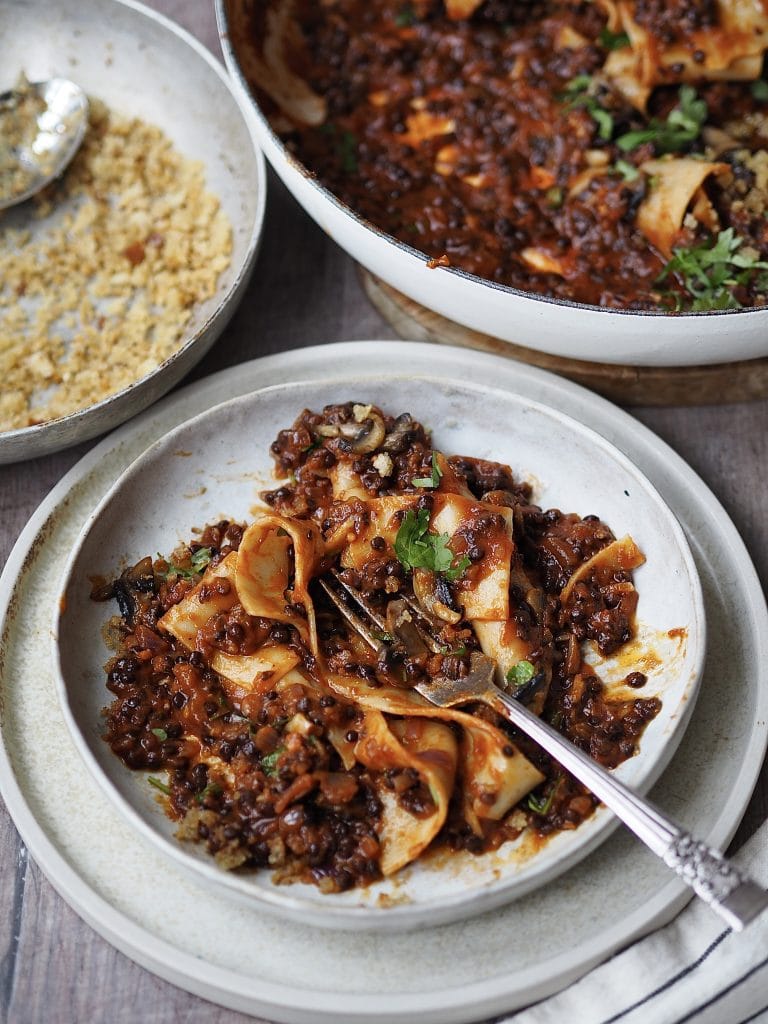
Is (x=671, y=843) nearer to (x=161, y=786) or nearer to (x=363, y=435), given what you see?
(x=161, y=786)

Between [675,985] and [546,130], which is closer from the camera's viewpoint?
[675,985]

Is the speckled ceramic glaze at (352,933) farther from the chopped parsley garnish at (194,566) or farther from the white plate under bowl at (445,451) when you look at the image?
the chopped parsley garnish at (194,566)

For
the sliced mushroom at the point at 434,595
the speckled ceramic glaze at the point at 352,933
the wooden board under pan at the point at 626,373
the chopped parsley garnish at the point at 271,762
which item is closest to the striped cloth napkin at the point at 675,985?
the speckled ceramic glaze at the point at 352,933

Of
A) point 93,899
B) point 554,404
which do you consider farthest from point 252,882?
point 554,404

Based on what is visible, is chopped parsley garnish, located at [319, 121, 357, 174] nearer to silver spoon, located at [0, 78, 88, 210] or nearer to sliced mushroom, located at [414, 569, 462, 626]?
silver spoon, located at [0, 78, 88, 210]

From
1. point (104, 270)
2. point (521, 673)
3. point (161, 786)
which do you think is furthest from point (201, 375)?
point (521, 673)

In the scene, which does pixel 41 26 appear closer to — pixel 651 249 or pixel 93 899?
pixel 651 249

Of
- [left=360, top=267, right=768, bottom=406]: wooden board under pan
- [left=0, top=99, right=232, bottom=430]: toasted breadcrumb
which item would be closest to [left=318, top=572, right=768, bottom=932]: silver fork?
[left=360, top=267, right=768, bottom=406]: wooden board under pan
